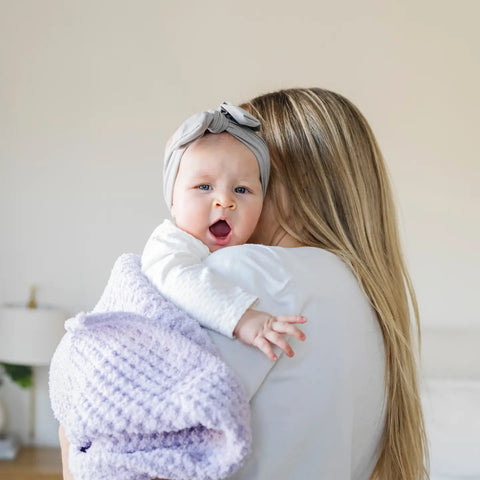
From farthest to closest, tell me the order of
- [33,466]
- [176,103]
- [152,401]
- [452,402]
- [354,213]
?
[176,103], [33,466], [452,402], [354,213], [152,401]

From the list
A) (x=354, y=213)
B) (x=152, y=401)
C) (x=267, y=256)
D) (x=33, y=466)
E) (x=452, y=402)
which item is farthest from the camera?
(x=33, y=466)

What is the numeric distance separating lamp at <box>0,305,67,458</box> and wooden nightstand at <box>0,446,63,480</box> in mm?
425

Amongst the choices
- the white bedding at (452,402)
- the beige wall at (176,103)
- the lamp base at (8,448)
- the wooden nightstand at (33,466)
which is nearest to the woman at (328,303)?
the white bedding at (452,402)

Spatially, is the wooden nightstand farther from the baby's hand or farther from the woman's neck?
the baby's hand

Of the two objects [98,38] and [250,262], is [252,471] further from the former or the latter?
[98,38]

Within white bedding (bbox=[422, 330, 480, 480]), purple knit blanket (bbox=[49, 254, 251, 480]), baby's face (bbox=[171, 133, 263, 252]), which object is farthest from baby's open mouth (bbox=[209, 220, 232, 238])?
white bedding (bbox=[422, 330, 480, 480])

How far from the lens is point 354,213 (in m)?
1.07

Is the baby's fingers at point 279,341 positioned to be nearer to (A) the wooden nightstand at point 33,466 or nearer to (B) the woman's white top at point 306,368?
(B) the woman's white top at point 306,368

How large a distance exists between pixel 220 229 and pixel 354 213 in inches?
9.0

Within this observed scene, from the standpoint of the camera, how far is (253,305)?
0.90m

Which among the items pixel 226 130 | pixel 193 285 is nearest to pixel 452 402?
pixel 226 130

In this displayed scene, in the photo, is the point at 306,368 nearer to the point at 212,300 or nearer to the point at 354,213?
the point at 212,300

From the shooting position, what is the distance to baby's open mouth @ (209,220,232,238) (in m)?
1.14

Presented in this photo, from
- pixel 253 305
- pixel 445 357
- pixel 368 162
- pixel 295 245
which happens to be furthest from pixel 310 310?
pixel 445 357
